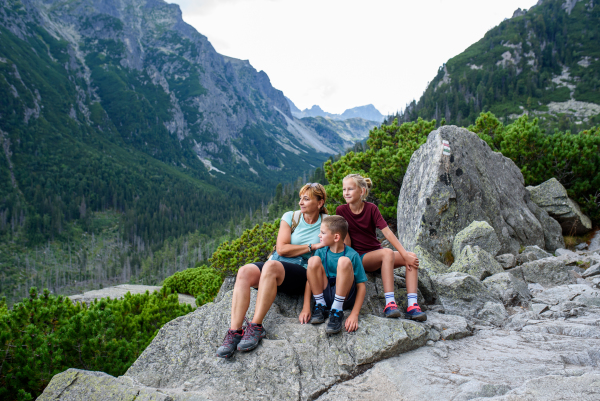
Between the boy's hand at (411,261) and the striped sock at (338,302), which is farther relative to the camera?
the boy's hand at (411,261)

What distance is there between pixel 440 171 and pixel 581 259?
459 centimetres

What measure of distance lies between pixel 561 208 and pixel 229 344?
539 inches

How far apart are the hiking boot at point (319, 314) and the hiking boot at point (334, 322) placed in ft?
0.67

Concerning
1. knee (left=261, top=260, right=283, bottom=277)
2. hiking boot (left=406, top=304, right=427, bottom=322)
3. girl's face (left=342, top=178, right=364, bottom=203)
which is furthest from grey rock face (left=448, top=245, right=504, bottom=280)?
knee (left=261, top=260, right=283, bottom=277)

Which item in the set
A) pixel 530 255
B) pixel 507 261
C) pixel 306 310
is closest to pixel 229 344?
pixel 306 310

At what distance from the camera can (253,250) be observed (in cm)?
1496

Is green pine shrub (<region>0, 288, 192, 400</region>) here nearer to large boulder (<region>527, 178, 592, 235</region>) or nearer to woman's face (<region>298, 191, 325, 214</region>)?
woman's face (<region>298, 191, 325, 214</region>)

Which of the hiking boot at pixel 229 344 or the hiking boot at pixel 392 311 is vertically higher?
the hiking boot at pixel 392 311

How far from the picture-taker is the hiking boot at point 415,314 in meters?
5.00

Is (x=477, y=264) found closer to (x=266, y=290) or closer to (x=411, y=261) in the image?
(x=411, y=261)

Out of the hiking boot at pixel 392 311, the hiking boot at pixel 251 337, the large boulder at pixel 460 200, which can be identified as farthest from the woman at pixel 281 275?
→ the large boulder at pixel 460 200

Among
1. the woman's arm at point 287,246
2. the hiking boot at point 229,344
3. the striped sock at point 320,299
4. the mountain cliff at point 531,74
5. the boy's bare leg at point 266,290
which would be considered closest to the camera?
the hiking boot at point 229,344

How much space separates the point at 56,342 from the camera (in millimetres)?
6031

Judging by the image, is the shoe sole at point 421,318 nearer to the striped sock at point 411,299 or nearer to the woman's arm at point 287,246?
the striped sock at point 411,299
